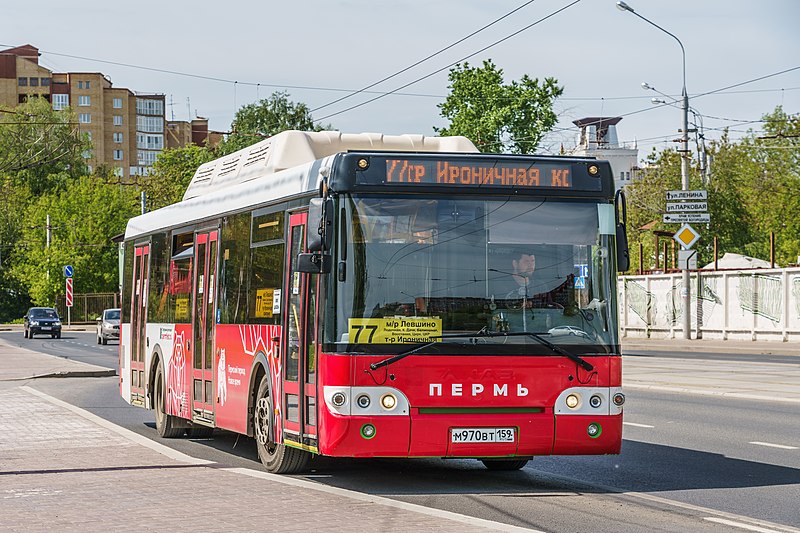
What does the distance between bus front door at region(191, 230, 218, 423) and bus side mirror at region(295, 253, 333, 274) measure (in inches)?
144

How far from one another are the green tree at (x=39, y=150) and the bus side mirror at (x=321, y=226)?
10244 centimetres

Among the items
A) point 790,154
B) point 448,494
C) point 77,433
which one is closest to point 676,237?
point 77,433

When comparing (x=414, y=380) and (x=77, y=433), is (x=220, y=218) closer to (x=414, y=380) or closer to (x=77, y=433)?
(x=77, y=433)

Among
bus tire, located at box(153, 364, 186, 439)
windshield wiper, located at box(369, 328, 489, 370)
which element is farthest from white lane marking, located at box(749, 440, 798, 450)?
bus tire, located at box(153, 364, 186, 439)

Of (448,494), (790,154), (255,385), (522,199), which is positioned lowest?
(448,494)

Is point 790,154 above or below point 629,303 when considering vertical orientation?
above

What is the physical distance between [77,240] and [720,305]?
54.3m

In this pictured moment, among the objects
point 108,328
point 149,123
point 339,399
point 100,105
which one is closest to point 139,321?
point 339,399

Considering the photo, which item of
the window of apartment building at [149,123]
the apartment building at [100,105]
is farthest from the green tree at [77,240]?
the window of apartment building at [149,123]

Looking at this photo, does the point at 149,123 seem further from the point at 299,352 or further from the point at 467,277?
the point at 467,277

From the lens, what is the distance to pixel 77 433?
49.9 ft

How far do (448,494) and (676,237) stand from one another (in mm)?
34202

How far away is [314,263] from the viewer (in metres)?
10.5

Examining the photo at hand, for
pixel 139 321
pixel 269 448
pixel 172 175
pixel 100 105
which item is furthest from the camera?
pixel 100 105
